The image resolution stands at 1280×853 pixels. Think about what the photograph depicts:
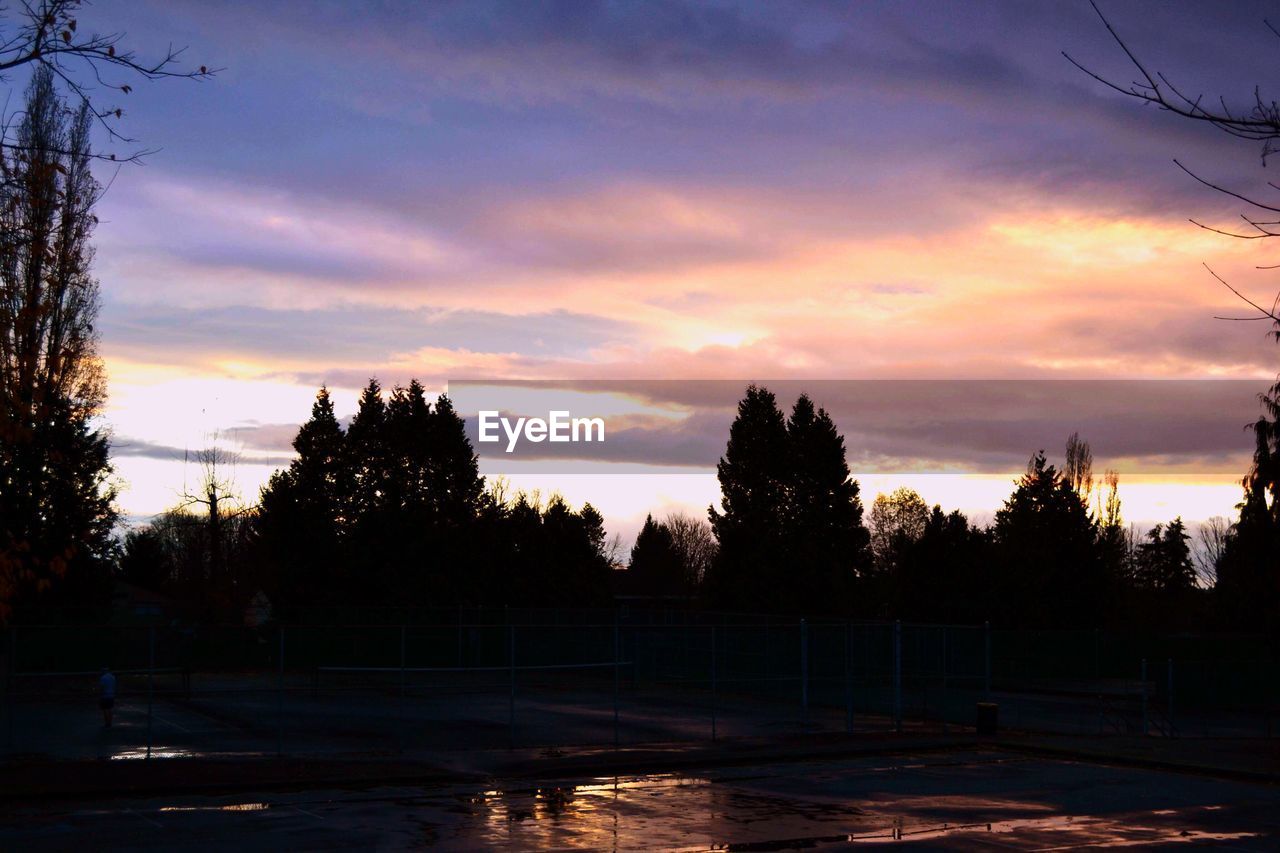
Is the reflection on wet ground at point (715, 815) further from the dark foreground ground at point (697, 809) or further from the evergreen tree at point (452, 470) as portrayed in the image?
the evergreen tree at point (452, 470)

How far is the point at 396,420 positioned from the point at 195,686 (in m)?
25.4

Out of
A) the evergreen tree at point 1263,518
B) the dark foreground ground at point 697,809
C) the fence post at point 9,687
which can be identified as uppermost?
the evergreen tree at point 1263,518

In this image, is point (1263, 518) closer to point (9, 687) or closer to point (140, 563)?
point (9, 687)

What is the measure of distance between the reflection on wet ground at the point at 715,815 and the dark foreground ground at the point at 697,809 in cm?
4

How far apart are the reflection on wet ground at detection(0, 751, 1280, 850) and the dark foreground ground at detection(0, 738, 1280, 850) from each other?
4 cm

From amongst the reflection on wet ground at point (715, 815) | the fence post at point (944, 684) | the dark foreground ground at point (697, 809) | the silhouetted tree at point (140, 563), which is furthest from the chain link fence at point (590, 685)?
the silhouetted tree at point (140, 563)

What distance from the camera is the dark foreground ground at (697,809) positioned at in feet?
49.1

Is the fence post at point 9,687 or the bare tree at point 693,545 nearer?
the fence post at point 9,687

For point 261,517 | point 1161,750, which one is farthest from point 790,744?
point 261,517

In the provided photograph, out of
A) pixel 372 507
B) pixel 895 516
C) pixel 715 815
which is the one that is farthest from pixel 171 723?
pixel 895 516

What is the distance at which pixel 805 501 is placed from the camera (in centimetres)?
6288

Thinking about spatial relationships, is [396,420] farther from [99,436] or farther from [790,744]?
[790,744]

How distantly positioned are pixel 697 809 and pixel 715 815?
60cm

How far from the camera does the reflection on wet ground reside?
48.8 ft
